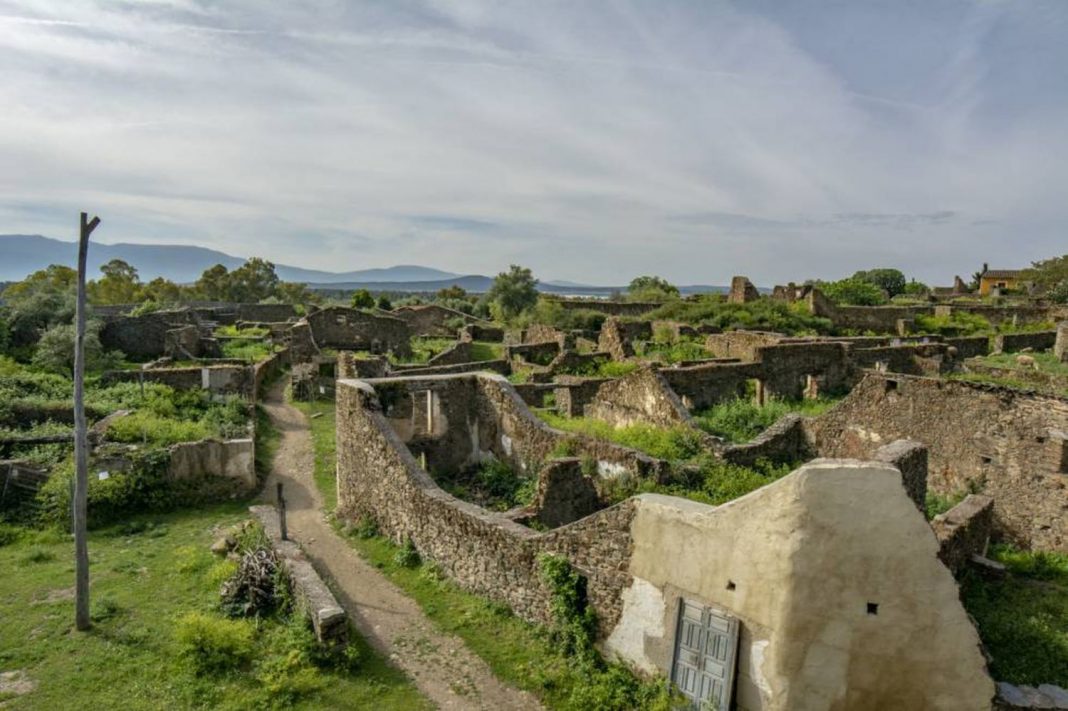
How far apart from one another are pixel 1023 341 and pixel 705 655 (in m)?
28.9

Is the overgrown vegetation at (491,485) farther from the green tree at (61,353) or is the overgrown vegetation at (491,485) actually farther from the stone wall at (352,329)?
the stone wall at (352,329)

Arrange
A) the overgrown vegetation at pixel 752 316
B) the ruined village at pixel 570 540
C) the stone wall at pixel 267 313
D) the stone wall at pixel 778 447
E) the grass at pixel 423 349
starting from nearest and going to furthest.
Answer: the ruined village at pixel 570 540
the stone wall at pixel 778 447
the grass at pixel 423 349
the overgrown vegetation at pixel 752 316
the stone wall at pixel 267 313

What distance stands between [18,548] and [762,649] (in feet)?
47.7

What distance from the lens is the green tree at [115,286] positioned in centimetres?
7594

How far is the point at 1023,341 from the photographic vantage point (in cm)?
2758

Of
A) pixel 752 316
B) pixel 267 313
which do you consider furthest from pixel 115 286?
pixel 752 316

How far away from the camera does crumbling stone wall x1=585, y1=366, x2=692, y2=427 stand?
14.6 meters

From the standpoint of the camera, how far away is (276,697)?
7961mm

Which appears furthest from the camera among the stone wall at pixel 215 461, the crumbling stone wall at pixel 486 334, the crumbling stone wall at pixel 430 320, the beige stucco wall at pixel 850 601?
the crumbling stone wall at pixel 430 320

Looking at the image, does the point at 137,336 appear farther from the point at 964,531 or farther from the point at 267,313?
the point at 964,531

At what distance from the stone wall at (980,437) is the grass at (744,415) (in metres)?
1.54

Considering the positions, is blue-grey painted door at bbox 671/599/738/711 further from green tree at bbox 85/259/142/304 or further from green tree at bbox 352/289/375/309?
green tree at bbox 85/259/142/304

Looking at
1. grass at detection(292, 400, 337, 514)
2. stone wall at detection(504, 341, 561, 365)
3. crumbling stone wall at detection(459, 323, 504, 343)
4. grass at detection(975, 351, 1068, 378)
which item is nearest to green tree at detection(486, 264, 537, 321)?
crumbling stone wall at detection(459, 323, 504, 343)

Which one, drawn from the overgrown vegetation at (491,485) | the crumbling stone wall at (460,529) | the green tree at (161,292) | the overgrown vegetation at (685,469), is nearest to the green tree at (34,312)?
the crumbling stone wall at (460,529)
